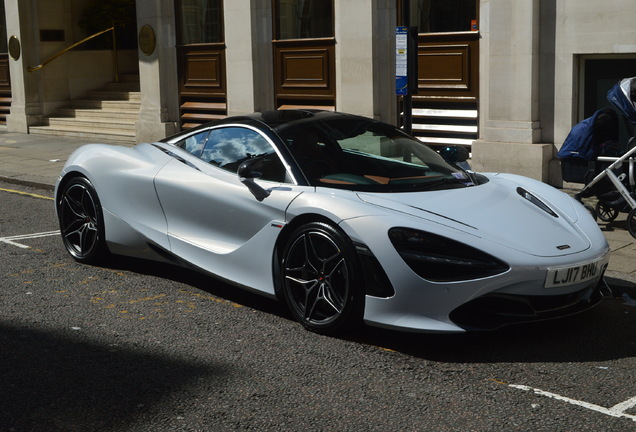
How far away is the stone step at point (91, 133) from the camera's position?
61.7 feet

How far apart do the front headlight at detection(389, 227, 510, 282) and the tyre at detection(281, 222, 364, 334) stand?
0.34 metres

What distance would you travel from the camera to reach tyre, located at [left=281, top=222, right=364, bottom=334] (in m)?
5.39

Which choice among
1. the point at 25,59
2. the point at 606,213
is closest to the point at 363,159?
the point at 606,213

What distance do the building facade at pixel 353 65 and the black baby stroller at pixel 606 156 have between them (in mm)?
2263

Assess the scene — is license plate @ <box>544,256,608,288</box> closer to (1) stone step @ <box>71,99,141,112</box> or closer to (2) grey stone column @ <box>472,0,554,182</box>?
(2) grey stone column @ <box>472,0,554,182</box>

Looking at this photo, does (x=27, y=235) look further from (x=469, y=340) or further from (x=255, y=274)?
(x=469, y=340)

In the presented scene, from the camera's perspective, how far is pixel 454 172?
6.45m

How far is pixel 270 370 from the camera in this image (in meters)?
5.09

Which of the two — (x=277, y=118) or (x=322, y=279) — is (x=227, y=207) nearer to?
(x=277, y=118)

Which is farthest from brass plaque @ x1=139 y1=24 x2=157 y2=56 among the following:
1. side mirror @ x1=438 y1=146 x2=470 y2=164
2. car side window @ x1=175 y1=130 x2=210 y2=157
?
side mirror @ x1=438 y1=146 x2=470 y2=164

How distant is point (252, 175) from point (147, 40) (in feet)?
40.7

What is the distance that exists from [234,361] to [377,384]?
88 centimetres

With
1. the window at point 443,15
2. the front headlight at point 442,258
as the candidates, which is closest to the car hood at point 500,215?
the front headlight at point 442,258

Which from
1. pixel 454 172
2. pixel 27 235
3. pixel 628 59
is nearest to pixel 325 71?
pixel 628 59
